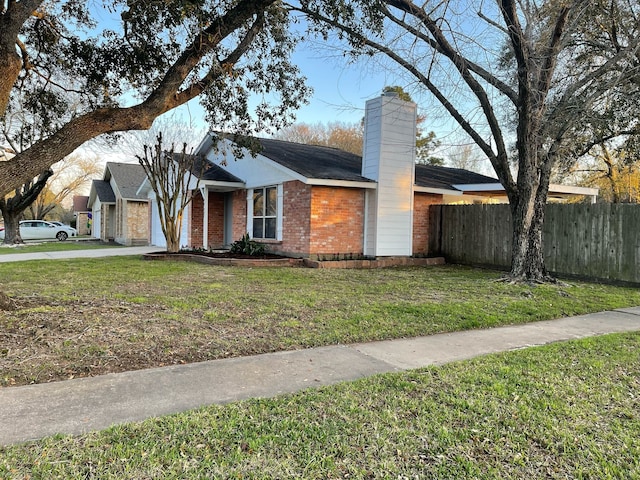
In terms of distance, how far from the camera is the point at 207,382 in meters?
3.70

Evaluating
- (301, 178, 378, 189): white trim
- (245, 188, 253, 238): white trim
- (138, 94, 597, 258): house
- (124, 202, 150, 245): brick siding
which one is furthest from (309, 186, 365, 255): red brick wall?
(124, 202, 150, 245): brick siding

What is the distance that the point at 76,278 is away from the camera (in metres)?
9.20

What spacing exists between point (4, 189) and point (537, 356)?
630 cm

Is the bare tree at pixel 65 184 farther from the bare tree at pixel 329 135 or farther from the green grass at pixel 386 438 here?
the green grass at pixel 386 438

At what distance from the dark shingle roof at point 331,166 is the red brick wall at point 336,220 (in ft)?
1.67

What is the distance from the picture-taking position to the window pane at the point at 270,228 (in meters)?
14.4

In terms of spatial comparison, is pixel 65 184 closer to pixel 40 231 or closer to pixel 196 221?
pixel 40 231

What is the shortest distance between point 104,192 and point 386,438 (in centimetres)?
3034

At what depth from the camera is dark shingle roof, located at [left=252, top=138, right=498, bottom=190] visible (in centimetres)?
1298

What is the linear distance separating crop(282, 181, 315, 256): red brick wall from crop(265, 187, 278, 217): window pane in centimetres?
67

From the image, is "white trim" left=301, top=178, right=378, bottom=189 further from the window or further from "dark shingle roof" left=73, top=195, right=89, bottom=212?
"dark shingle roof" left=73, top=195, right=89, bottom=212

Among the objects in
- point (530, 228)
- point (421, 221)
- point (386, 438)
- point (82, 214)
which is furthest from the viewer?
point (82, 214)

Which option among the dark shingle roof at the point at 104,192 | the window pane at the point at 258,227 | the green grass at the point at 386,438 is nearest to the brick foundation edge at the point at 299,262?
the window pane at the point at 258,227

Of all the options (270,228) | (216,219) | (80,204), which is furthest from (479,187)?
(80,204)
